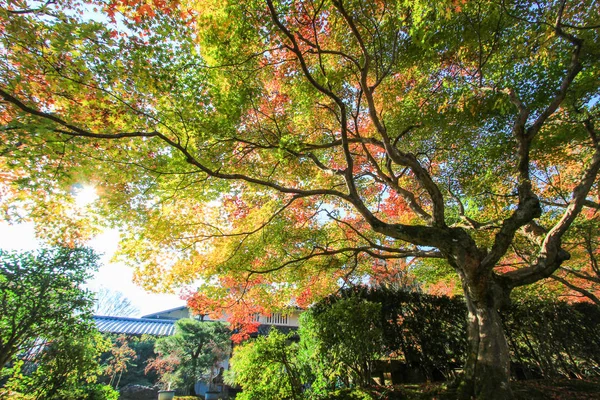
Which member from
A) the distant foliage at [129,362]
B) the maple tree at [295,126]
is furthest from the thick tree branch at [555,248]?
the distant foliage at [129,362]

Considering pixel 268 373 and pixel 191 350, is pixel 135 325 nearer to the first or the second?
pixel 191 350

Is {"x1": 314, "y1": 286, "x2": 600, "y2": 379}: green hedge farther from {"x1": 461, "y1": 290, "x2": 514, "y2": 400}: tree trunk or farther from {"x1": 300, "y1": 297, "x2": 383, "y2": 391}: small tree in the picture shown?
{"x1": 461, "y1": 290, "x2": 514, "y2": 400}: tree trunk

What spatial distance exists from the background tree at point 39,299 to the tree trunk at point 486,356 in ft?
24.4

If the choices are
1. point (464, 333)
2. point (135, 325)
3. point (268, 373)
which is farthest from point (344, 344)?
point (135, 325)

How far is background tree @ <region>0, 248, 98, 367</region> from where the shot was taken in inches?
199

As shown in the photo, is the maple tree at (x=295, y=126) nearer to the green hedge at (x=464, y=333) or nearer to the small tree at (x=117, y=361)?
the green hedge at (x=464, y=333)

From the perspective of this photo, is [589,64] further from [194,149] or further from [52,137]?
[52,137]

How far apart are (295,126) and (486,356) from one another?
564 cm

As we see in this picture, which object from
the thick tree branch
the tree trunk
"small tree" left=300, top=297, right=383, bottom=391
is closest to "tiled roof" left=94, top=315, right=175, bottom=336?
"small tree" left=300, top=297, right=383, bottom=391

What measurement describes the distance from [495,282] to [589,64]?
4365mm

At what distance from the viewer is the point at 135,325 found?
1516cm

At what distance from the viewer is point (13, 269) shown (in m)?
5.30

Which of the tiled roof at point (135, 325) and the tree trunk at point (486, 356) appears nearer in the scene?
the tree trunk at point (486, 356)

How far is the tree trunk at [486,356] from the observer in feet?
11.9
